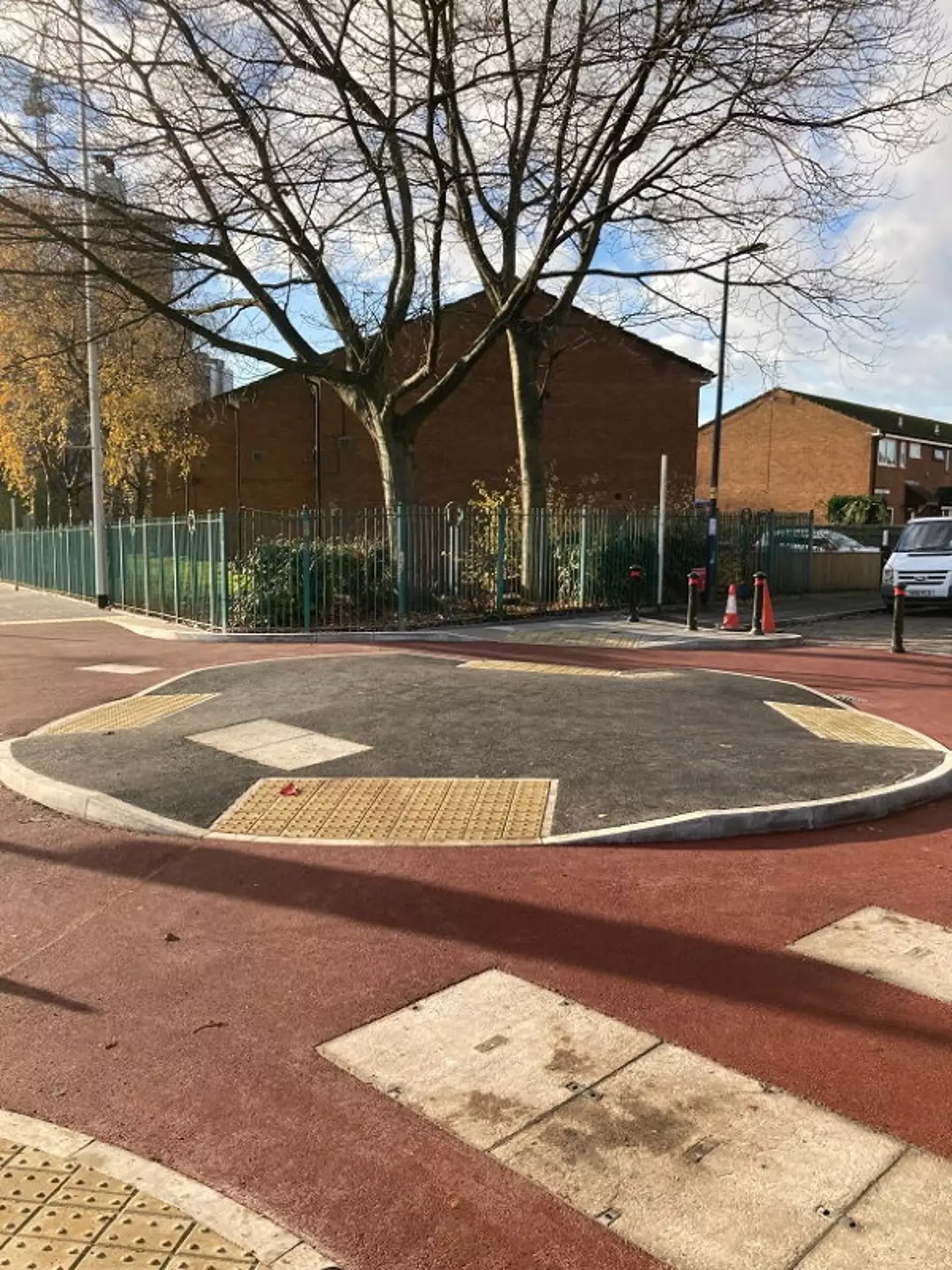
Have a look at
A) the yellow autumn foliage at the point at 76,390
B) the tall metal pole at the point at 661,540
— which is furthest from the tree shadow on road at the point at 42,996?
the tall metal pole at the point at 661,540

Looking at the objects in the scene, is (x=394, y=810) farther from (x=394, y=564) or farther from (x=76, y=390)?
(x=76, y=390)

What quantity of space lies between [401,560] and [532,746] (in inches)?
405

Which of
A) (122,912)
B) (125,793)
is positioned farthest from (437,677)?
(122,912)

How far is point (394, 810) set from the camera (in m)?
6.25

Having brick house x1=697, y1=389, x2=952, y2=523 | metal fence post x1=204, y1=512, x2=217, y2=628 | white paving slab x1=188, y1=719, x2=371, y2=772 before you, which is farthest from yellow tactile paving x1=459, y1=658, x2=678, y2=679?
brick house x1=697, y1=389, x2=952, y2=523

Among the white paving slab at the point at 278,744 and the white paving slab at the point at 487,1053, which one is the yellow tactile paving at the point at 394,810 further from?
the white paving slab at the point at 487,1053

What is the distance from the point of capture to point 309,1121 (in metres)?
3.12

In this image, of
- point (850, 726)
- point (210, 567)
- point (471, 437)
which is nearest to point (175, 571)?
point (210, 567)

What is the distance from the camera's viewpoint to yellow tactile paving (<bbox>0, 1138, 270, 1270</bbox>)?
244cm

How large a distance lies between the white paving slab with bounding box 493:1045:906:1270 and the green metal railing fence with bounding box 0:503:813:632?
13.8 m

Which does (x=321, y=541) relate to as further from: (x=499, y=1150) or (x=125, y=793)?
(x=499, y=1150)

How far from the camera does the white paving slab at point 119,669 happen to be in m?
12.4

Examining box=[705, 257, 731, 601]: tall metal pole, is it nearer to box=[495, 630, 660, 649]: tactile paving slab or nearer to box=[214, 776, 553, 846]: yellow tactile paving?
box=[495, 630, 660, 649]: tactile paving slab

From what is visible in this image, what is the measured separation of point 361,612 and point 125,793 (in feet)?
36.4
